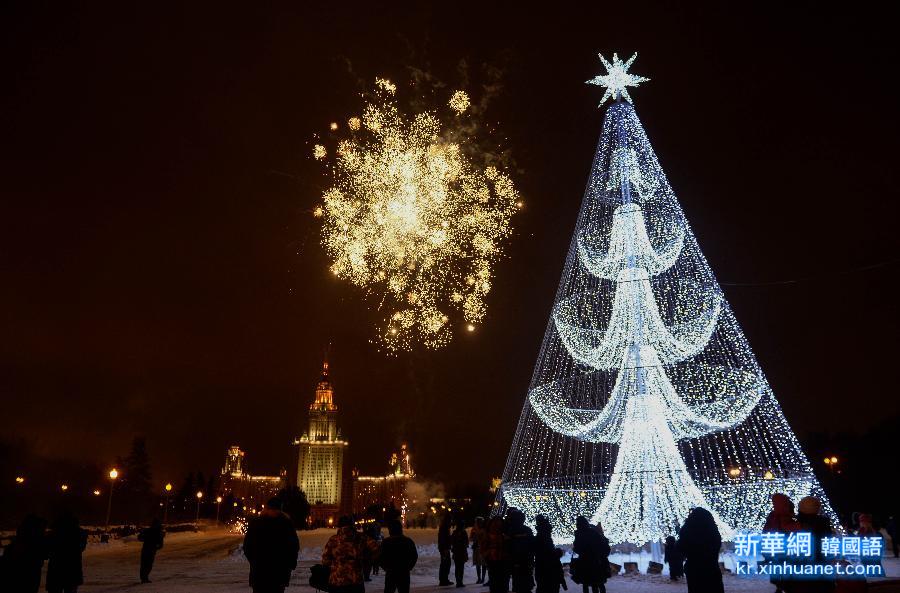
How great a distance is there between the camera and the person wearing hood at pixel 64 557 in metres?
9.89

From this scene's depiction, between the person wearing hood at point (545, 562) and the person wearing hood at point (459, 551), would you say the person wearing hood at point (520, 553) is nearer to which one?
the person wearing hood at point (545, 562)

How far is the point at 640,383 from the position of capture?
17312 mm

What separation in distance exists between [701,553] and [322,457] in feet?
472

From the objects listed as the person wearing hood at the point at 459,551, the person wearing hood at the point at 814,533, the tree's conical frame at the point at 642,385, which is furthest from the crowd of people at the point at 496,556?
the tree's conical frame at the point at 642,385

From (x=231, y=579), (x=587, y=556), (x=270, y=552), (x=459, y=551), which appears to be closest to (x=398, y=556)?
(x=270, y=552)

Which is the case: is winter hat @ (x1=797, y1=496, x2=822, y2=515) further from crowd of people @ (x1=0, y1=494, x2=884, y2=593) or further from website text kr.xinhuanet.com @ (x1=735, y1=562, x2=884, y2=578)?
website text kr.xinhuanet.com @ (x1=735, y1=562, x2=884, y2=578)

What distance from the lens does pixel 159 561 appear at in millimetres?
21531

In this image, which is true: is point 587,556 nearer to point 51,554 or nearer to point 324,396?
point 51,554

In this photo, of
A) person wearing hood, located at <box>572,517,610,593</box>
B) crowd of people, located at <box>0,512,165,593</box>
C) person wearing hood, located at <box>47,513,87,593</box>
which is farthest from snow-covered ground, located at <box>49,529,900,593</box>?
person wearing hood, located at <box>572,517,610,593</box>

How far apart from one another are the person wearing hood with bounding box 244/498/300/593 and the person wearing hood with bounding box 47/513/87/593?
4.28 meters

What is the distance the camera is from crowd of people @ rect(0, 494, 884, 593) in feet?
22.7

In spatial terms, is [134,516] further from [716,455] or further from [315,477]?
[716,455]

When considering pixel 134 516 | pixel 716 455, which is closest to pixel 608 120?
pixel 716 455

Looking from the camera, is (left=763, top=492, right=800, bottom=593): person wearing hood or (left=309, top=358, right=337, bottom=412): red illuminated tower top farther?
(left=309, top=358, right=337, bottom=412): red illuminated tower top
